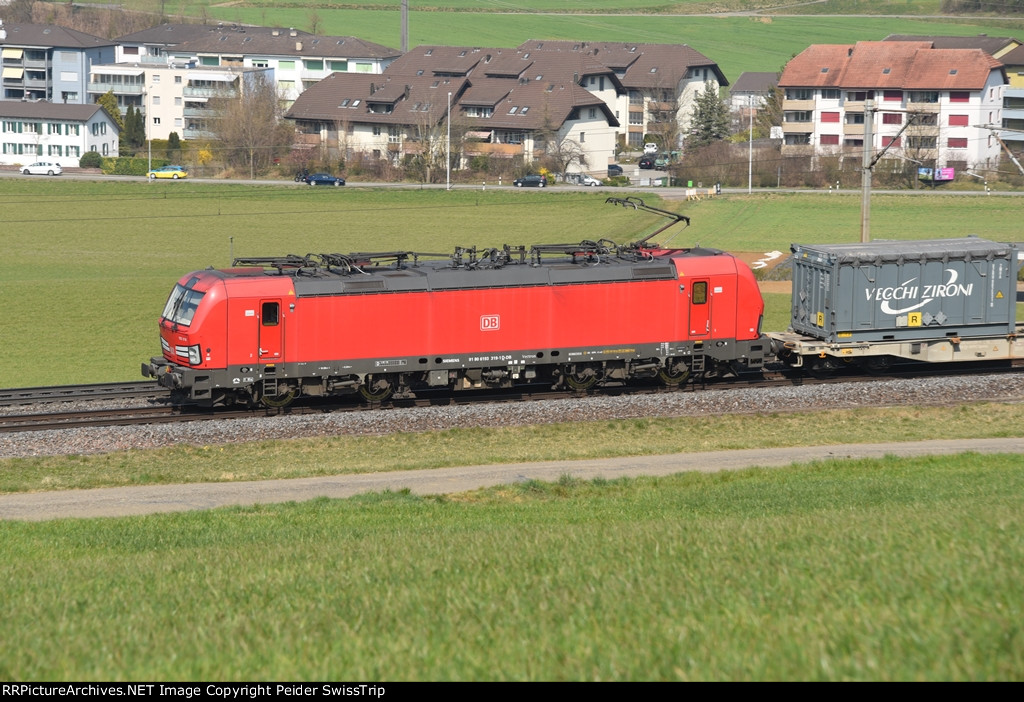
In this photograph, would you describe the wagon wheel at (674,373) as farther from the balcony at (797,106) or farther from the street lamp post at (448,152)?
the balcony at (797,106)

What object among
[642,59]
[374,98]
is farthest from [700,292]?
[642,59]

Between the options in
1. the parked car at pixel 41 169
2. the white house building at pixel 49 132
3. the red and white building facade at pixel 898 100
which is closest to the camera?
the red and white building facade at pixel 898 100

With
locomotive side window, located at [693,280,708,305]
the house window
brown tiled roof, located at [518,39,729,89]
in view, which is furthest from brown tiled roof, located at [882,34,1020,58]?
locomotive side window, located at [693,280,708,305]

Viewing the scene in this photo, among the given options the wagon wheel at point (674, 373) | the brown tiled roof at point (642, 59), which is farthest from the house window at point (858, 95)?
the wagon wheel at point (674, 373)

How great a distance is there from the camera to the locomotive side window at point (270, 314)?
29.0 metres

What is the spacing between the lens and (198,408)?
30469 millimetres

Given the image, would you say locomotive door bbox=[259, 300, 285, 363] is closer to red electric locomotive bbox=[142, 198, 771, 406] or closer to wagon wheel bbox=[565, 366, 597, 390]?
red electric locomotive bbox=[142, 198, 771, 406]

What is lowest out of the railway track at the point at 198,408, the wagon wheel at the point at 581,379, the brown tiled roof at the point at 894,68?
the railway track at the point at 198,408

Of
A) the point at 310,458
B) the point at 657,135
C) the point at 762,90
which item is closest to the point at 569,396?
the point at 310,458

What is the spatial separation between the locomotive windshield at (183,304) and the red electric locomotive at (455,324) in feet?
0.18

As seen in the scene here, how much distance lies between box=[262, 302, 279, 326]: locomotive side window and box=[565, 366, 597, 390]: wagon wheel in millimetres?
8225

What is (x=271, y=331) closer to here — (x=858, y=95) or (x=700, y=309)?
(x=700, y=309)

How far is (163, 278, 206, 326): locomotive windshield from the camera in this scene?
2892 cm

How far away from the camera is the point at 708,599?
1076 centimetres
